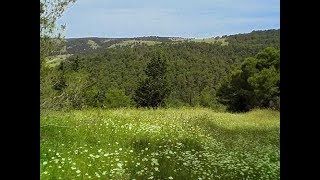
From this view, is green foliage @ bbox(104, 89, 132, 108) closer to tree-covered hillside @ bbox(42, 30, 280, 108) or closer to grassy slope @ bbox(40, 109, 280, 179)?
tree-covered hillside @ bbox(42, 30, 280, 108)

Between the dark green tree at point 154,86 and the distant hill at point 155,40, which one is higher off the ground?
the distant hill at point 155,40

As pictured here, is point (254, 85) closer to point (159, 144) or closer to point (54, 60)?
point (159, 144)

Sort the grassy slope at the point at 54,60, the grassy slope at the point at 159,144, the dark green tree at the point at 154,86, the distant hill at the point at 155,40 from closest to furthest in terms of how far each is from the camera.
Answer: the grassy slope at the point at 159,144 → the grassy slope at the point at 54,60 → the dark green tree at the point at 154,86 → the distant hill at the point at 155,40

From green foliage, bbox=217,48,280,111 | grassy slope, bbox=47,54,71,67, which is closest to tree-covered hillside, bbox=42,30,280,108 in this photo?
green foliage, bbox=217,48,280,111

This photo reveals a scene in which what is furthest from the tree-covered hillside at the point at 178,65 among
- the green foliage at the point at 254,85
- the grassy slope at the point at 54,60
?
the grassy slope at the point at 54,60

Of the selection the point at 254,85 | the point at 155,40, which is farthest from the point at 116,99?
the point at 254,85

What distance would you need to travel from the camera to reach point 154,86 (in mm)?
5602

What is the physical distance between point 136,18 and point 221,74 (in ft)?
5.02

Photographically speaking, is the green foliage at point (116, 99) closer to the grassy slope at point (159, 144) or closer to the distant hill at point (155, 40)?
the grassy slope at point (159, 144)

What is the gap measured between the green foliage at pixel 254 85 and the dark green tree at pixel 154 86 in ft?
2.62

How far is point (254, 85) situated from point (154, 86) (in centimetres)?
135

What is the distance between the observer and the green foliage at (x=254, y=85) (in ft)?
18.5

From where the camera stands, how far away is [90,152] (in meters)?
4.28
